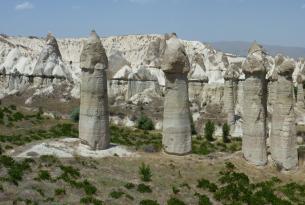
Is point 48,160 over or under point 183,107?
under

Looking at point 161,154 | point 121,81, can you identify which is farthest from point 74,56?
point 161,154

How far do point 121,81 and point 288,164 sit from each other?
3961 cm

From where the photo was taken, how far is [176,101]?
2081 cm

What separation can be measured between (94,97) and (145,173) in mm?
4247

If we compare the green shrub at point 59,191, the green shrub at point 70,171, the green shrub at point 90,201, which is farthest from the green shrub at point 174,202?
the green shrub at point 70,171

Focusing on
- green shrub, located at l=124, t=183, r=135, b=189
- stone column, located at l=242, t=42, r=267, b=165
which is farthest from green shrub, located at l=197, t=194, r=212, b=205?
stone column, located at l=242, t=42, r=267, b=165

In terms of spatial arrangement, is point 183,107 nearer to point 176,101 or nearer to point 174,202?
point 176,101

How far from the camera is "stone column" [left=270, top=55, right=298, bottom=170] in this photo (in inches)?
814

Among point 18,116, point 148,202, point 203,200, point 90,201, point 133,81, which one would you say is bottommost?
point 203,200

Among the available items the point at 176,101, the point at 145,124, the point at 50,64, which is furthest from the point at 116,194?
the point at 50,64

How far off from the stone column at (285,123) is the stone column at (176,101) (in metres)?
3.68

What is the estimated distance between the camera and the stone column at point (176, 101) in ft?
68.3

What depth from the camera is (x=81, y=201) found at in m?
14.6

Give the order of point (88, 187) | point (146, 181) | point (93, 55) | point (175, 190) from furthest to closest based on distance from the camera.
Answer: point (93, 55) → point (146, 181) → point (175, 190) → point (88, 187)
